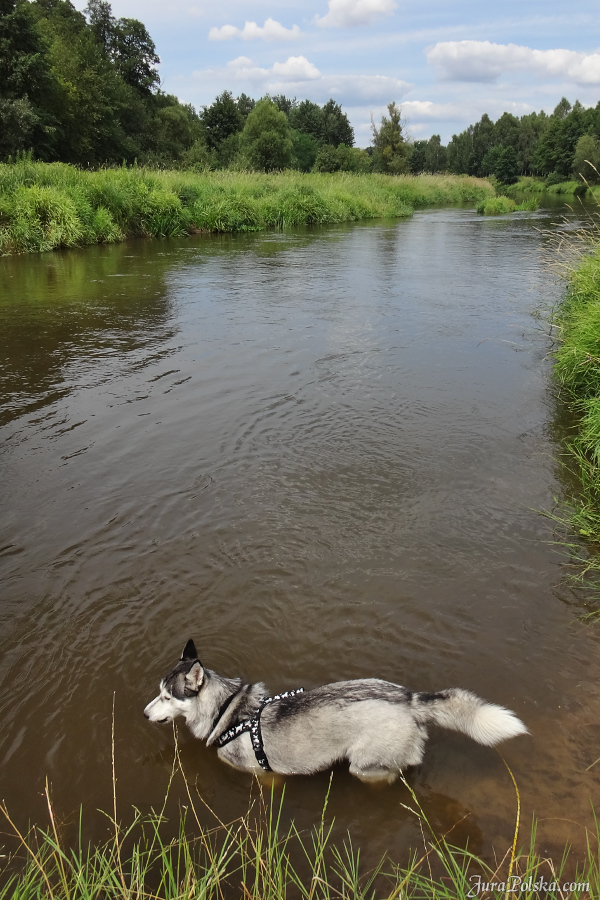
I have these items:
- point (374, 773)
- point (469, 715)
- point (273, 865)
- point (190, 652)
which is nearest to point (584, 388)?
point (469, 715)

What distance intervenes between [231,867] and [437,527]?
3175 mm

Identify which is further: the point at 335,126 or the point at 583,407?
the point at 335,126

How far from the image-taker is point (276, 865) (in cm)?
239

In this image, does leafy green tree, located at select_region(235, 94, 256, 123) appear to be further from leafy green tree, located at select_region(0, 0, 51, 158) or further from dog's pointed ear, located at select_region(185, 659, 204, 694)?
dog's pointed ear, located at select_region(185, 659, 204, 694)

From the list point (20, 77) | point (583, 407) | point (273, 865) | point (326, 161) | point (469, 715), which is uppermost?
point (20, 77)

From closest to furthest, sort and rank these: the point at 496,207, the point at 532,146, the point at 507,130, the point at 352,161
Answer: the point at 496,207
the point at 352,161
the point at 532,146
the point at 507,130

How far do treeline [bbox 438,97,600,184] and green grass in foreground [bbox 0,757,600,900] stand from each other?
56.6 metres

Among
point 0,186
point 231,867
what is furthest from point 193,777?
point 0,186

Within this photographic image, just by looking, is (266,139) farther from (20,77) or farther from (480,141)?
(480,141)

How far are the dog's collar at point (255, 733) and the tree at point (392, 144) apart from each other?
192 feet

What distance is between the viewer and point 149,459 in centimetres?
644

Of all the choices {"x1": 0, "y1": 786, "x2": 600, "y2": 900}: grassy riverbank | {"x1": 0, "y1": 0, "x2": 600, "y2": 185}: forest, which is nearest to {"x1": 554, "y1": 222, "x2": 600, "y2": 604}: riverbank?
{"x1": 0, "y1": 786, "x2": 600, "y2": 900}: grassy riverbank

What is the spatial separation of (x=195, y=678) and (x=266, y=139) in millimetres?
56256

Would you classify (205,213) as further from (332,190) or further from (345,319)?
(345,319)
